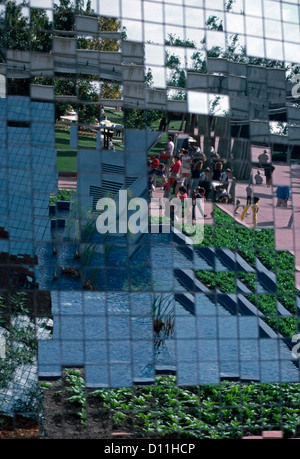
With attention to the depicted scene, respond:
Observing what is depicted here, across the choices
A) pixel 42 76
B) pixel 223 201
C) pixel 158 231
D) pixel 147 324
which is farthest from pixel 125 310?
pixel 42 76

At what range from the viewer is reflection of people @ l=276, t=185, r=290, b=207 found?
6.49 meters

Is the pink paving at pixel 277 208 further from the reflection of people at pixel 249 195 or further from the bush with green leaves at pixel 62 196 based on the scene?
the bush with green leaves at pixel 62 196

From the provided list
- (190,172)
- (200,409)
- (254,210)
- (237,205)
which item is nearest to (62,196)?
(190,172)

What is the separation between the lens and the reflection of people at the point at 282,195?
6490mm

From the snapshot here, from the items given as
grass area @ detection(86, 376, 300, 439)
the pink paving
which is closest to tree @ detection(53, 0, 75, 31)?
the pink paving

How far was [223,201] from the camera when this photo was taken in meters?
6.44

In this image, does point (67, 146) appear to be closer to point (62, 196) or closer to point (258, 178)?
point (62, 196)

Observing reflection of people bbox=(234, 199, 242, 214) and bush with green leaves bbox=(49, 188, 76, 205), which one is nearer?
bush with green leaves bbox=(49, 188, 76, 205)

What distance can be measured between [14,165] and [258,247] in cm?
191

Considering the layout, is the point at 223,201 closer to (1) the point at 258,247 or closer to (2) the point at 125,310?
(1) the point at 258,247

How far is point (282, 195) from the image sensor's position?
6504 millimetres

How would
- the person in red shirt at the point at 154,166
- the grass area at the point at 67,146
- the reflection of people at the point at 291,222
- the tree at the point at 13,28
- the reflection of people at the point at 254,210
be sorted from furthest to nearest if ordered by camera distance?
the reflection of people at the point at 291,222
the reflection of people at the point at 254,210
the person in red shirt at the point at 154,166
the grass area at the point at 67,146
the tree at the point at 13,28

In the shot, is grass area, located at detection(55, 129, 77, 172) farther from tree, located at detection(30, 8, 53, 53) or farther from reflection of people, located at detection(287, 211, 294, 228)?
reflection of people, located at detection(287, 211, 294, 228)

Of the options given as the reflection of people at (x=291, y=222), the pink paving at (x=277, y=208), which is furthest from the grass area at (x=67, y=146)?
the reflection of people at (x=291, y=222)
